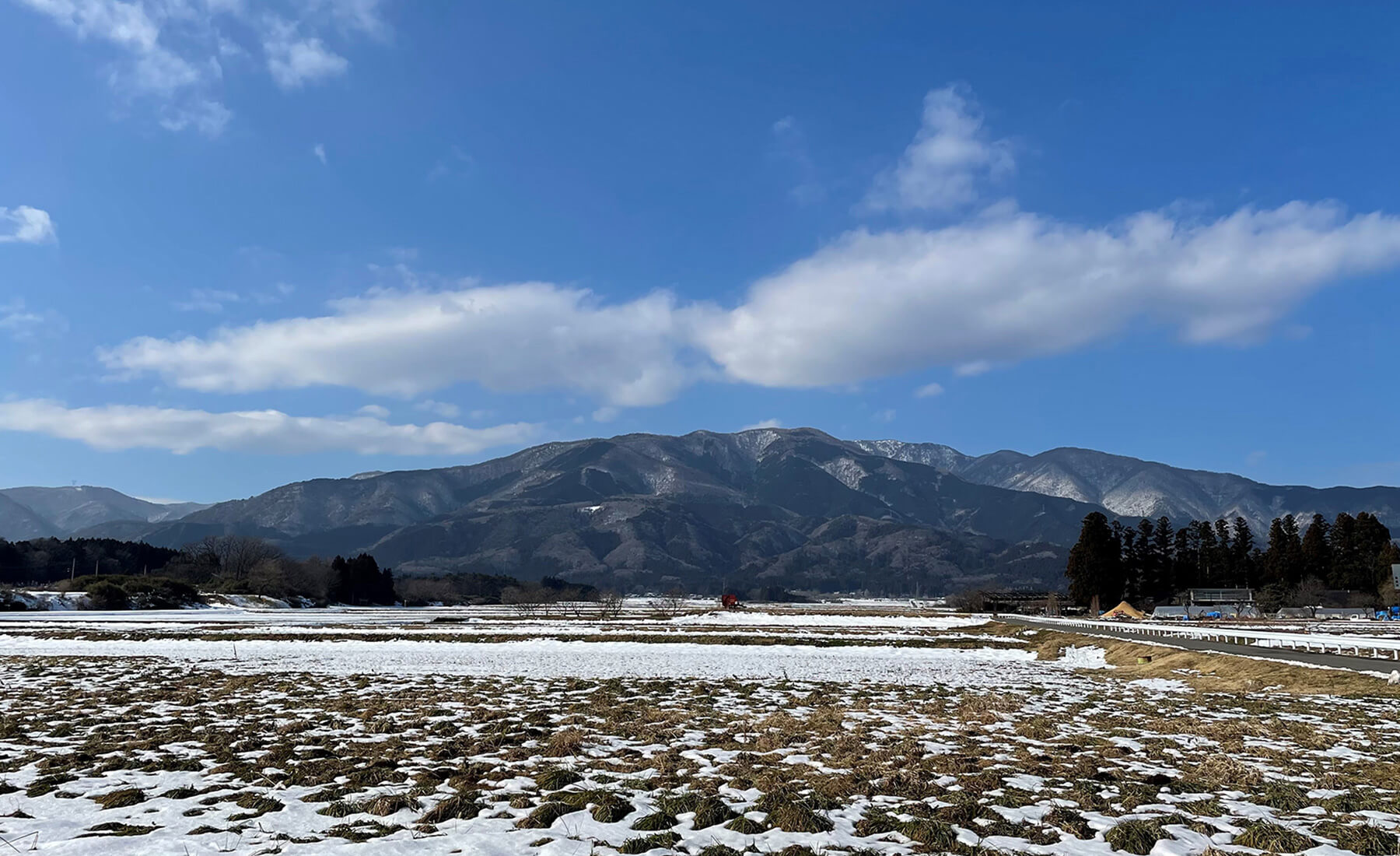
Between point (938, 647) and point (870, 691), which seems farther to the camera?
point (938, 647)

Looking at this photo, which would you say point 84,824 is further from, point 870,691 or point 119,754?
point 870,691

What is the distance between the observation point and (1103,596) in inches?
4186

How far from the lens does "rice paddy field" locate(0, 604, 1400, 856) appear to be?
26.9ft

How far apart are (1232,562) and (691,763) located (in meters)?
146

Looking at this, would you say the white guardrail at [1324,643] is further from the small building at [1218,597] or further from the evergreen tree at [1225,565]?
the evergreen tree at [1225,565]

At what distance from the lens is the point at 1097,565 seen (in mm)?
106500

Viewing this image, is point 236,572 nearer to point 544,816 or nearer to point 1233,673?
point 1233,673

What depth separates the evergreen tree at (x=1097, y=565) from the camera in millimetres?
106312

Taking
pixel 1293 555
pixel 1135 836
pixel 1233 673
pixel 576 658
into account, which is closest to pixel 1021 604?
pixel 1293 555

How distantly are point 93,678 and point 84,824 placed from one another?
17522 mm

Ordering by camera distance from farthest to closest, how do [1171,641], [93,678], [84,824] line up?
[1171,641], [93,678], [84,824]

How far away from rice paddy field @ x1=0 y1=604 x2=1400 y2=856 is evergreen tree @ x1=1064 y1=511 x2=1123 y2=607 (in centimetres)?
8819

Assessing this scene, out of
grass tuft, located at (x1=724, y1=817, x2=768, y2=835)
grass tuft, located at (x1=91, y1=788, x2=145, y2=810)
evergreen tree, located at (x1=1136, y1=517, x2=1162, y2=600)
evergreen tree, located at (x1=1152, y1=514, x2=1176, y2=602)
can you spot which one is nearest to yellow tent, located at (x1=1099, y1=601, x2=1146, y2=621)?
evergreen tree, located at (x1=1136, y1=517, x2=1162, y2=600)

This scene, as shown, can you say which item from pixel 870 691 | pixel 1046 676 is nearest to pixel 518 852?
pixel 870 691
